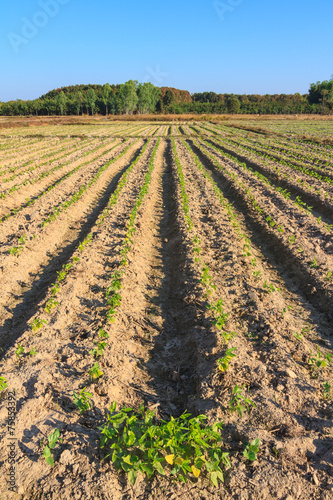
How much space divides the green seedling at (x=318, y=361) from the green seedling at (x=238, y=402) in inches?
50.7

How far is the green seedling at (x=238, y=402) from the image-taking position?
3.46 meters

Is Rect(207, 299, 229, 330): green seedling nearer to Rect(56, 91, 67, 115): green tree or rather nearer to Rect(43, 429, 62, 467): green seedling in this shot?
Rect(43, 429, 62, 467): green seedling

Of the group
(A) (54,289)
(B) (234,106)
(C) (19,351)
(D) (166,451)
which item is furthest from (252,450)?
(B) (234,106)

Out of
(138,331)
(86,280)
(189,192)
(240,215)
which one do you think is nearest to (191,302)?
(138,331)

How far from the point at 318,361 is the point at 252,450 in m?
1.86

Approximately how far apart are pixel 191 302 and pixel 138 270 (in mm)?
1801

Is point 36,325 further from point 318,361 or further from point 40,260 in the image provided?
point 318,361

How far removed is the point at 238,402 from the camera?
3537 millimetres

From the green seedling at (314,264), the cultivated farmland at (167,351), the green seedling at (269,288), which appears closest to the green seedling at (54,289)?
the cultivated farmland at (167,351)

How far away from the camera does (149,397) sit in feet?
13.1

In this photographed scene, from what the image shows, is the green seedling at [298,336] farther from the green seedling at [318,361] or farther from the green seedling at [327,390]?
the green seedling at [327,390]

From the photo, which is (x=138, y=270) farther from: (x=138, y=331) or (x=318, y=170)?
(x=318, y=170)

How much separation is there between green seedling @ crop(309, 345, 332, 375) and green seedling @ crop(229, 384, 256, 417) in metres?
1.29

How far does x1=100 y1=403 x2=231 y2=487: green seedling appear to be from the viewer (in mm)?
2812
